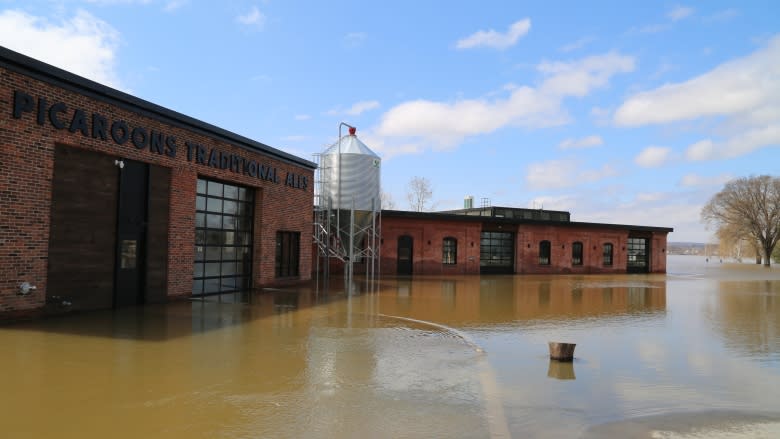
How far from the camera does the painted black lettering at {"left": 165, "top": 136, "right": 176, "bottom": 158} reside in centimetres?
1364

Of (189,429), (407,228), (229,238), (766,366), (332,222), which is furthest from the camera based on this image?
(407,228)

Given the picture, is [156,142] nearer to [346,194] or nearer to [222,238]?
[222,238]

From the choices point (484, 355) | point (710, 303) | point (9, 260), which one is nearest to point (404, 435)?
point (484, 355)

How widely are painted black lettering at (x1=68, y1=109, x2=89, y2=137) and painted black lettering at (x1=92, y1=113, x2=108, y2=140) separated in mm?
200

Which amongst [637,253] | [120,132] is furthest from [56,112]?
[637,253]

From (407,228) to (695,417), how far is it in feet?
77.8

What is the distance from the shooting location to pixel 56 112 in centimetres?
1056

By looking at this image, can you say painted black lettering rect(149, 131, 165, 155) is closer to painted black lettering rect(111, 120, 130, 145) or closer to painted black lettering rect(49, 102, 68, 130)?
painted black lettering rect(111, 120, 130, 145)

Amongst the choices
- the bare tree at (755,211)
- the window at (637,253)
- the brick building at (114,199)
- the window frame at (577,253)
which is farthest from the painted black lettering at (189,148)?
the bare tree at (755,211)

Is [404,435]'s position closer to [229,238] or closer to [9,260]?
[9,260]

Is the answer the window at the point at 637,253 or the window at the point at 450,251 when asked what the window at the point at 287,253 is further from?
the window at the point at 637,253

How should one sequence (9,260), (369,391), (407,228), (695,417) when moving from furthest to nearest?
(407,228), (9,260), (369,391), (695,417)

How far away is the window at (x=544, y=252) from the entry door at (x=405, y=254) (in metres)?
10.1

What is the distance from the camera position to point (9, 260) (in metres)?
9.76
